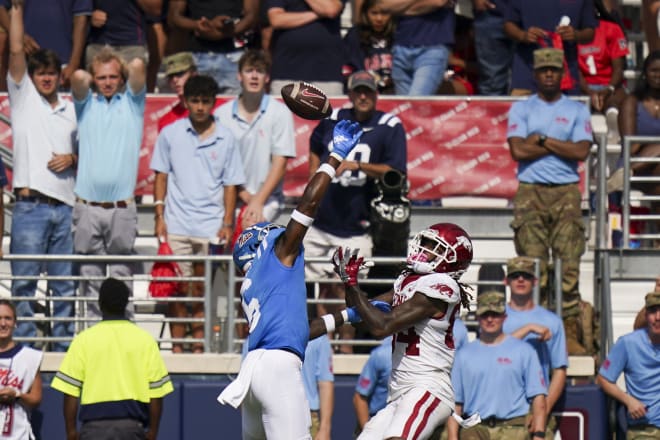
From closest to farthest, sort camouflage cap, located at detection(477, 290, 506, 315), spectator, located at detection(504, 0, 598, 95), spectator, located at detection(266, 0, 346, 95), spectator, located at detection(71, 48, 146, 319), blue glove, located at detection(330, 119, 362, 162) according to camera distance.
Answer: blue glove, located at detection(330, 119, 362, 162), camouflage cap, located at detection(477, 290, 506, 315), spectator, located at detection(71, 48, 146, 319), spectator, located at detection(266, 0, 346, 95), spectator, located at detection(504, 0, 598, 95)

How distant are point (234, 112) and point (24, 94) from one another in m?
1.69

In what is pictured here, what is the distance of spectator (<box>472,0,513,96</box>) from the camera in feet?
48.8

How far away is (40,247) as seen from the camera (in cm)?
1265

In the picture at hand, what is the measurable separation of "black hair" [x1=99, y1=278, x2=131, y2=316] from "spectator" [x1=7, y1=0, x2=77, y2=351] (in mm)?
1245

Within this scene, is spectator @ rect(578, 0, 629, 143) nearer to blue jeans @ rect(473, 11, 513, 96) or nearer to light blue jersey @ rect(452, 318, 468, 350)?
blue jeans @ rect(473, 11, 513, 96)

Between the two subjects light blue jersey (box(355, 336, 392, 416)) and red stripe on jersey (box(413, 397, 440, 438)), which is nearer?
red stripe on jersey (box(413, 397, 440, 438))

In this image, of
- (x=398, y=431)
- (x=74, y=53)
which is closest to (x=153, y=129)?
(x=74, y=53)

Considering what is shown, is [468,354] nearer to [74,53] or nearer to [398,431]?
[398,431]

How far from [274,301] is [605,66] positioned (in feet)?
23.6

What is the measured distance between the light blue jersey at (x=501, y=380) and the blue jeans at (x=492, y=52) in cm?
359

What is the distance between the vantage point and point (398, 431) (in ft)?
29.9

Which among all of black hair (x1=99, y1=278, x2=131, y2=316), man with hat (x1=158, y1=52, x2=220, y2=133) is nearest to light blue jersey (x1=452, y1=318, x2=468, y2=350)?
black hair (x1=99, y1=278, x2=131, y2=316)

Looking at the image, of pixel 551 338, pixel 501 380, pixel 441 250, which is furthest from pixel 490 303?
pixel 441 250

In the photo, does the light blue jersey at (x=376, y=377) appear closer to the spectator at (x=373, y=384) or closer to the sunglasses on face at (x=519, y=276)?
the spectator at (x=373, y=384)
